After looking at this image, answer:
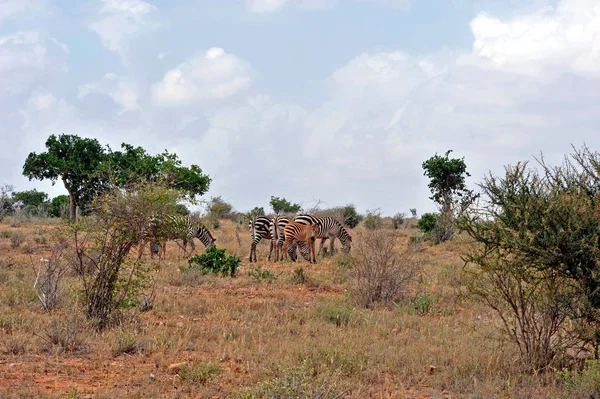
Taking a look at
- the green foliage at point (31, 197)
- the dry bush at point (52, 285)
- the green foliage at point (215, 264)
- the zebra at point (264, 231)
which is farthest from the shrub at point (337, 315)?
the green foliage at point (31, 197)

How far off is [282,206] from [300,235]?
27.2m

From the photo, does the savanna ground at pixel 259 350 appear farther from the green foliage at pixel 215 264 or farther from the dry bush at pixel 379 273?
the green foliage at pixel 215 264

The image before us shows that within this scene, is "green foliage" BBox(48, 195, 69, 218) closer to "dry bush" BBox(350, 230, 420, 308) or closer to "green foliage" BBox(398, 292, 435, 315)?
"dry bush" BBox(350, 230, 420, 308)

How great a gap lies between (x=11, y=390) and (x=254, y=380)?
2444 millimetres

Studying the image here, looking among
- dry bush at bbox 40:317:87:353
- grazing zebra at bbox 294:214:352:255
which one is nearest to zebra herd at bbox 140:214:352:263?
grazing zebra at bbox 294:214:352:255

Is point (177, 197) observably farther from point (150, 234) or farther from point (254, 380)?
point (254, 380)

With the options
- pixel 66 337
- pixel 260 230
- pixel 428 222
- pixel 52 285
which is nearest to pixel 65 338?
pixel 66 337

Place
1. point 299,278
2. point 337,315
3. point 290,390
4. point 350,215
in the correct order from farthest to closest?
1. point 350,215
2. point 299,278
3. point 337,315
4. point 290,390

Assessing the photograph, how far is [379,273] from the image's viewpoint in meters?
13.1

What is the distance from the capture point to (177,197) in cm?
1025

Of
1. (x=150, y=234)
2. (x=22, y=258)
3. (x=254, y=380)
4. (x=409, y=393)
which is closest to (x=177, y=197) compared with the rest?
(x=150, y=234)

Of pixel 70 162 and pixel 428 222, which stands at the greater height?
pixel 70 162

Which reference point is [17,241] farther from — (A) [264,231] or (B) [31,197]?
(B) [31,197]

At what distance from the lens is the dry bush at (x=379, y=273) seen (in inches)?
511
